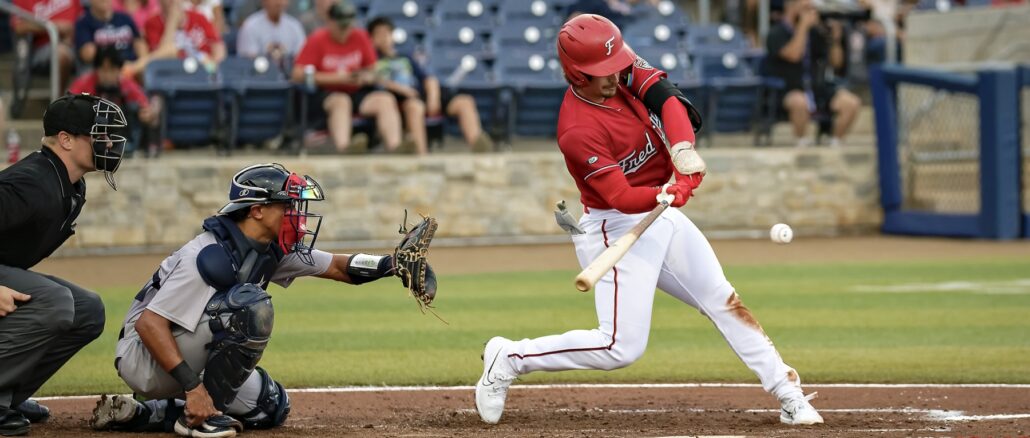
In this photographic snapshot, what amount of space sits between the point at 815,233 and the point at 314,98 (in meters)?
5.63

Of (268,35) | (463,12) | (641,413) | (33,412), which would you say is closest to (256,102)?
(268,35)

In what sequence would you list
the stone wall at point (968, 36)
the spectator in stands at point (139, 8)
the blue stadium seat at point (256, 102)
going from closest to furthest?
the blue stadium seat at point (256, 102), the spectator in stands at point (139, 8), the stone wall at point (968, 36)

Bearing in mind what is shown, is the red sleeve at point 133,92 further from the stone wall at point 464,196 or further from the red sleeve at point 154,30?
the red sleeve at point 154,30

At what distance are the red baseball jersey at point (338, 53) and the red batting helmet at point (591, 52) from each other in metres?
8.53

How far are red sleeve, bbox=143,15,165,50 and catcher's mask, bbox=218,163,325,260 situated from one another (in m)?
9.95

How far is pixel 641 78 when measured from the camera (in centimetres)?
584

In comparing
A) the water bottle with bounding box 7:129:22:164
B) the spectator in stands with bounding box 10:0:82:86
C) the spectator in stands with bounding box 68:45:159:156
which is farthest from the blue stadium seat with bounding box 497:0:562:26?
the water bottle with bounding box 7:129:22:164

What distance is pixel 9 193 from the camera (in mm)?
5484

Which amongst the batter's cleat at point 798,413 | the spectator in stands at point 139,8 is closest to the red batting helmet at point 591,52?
the batter's cleat at point 798,413

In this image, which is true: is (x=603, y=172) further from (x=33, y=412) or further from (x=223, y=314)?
(x=33, y=412)

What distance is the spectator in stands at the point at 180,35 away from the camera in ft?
48.8

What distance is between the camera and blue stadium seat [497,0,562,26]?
1670 cm

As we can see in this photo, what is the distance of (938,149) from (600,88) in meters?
10.4

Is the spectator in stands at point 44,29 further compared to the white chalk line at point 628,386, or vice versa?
the spectator in stands at point 44,29
